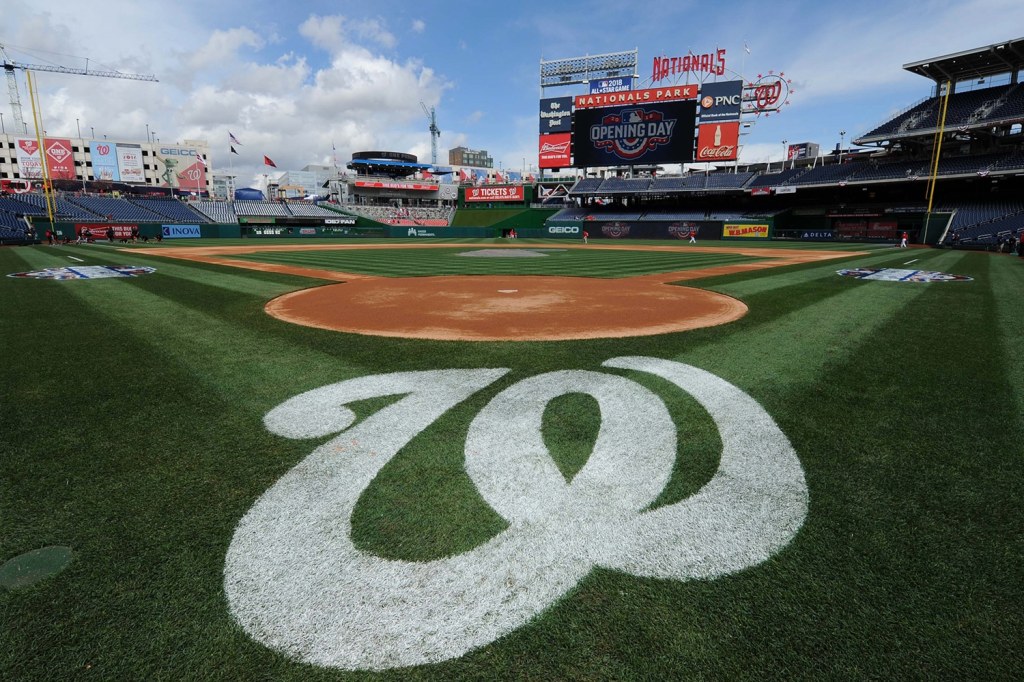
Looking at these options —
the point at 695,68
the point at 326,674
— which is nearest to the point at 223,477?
the point at 326,674

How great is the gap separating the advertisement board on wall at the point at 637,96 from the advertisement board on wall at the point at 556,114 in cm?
180

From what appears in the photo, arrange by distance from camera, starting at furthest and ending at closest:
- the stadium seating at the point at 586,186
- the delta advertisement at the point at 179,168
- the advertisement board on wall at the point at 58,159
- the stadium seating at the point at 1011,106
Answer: the delta advertisement at the point at 179,168 < the advertisement board on wall at the point at 58,159 < the stadium seating at the point at 586,186 < the stadium seating at the point at 1011,106

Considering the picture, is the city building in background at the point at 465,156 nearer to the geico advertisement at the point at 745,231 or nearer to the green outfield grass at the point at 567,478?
the geico advertisement at the point at 745,231

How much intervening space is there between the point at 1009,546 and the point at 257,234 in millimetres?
59992

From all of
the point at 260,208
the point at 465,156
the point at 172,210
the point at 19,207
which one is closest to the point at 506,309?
the point at 19,207

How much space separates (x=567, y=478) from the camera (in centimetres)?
311

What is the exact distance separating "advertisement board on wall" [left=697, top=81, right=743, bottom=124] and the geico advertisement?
1323cm

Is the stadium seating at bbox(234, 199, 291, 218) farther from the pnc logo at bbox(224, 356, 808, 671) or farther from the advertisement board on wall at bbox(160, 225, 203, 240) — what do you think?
the pnc logo at bbox(224, 356, 808, 671)

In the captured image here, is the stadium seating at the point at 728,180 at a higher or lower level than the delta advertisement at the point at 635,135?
lower

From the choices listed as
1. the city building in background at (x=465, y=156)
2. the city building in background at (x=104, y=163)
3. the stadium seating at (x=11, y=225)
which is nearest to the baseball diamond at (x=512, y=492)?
the stadium seating at (x=11, y=225)

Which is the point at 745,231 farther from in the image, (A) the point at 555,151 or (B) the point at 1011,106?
(A) the point at 555,151

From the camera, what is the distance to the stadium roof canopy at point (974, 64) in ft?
120

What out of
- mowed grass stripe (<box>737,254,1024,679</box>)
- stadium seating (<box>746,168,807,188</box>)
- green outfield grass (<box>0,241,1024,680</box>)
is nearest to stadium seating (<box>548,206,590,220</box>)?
stadium seating (<box>746,168,807,188</box>)

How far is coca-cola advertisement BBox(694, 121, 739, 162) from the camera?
5194 centimetres
